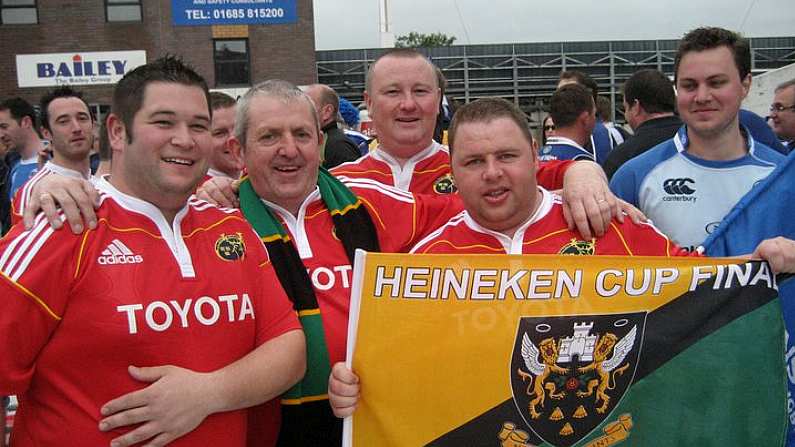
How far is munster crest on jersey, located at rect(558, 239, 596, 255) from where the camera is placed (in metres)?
2.69

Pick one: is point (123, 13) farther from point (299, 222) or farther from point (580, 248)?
point (580, 248)

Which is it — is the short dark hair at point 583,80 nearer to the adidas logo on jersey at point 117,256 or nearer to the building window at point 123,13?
the adidas logo on jersey at point 117,256

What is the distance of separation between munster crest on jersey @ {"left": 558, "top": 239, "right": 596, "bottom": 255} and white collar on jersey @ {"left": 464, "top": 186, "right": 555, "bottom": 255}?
155 millimetres

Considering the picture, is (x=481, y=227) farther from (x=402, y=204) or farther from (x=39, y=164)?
(x=39, y=164)

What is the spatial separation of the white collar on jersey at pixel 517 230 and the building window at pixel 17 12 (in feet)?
80.4

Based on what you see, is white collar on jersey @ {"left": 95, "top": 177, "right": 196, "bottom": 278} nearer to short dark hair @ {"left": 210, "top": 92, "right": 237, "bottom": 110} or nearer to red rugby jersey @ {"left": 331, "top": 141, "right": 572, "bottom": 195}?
red rugby jersey @ {"left": 331, "top": 141, "right": 572, "bottom": 195}

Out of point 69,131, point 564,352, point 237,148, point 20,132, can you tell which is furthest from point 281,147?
point 20,132

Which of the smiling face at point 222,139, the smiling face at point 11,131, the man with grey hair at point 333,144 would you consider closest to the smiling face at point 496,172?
the smiling face at point 222,139

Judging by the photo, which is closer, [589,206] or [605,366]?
[605,366]

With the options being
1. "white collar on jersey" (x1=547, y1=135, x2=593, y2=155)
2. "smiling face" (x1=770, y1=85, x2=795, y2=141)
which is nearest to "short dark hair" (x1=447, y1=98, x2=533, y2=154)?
"white collar on jersey" (x1=547, y1=135, x2=593, y2=155)

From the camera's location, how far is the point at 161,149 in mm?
2309

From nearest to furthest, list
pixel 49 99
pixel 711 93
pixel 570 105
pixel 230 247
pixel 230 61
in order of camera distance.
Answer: pixel 230 247 → pixel 711 93 → pixel 570 105 → pixel 49 99 → pixel 230 61

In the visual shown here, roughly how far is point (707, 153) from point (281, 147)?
1899 mm

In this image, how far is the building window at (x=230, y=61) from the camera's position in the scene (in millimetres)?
23672
